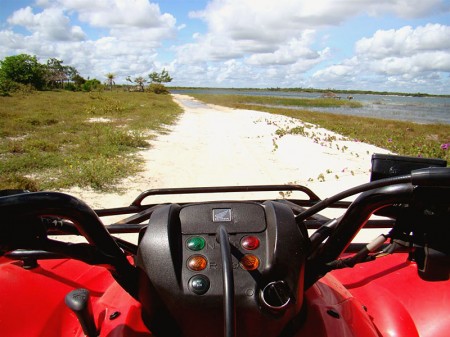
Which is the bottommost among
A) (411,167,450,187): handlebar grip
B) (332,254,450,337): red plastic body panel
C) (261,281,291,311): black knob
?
(332,254,450,337): red plastic body panel

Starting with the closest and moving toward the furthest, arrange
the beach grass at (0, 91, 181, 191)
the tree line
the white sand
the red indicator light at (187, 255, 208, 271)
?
1. the red indicator light at (187, 255, 208, 271)
2. the beach grass at (0, 91, 181, 191)
3. the white sand
4. the tree line

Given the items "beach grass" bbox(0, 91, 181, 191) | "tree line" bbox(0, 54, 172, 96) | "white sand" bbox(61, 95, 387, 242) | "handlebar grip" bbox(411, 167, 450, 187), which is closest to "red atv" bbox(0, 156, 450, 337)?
"handlebar grip" bbox(411, 167, 450, 187)

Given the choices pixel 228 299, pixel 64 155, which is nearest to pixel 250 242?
pixel 228 299

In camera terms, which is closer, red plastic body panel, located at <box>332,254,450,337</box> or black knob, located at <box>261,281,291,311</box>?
black knob, located at <box>261,281,291,311</box>

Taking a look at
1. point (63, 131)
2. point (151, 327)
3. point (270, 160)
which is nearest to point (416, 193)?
point (151, 327)

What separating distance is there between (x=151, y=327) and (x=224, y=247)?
390mm

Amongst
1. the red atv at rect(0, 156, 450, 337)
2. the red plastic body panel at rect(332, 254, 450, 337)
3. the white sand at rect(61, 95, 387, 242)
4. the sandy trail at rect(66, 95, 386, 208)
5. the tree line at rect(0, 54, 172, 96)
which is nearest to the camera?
the red atv at rect(0, 156, 450, 337)

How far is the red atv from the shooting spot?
0.95m

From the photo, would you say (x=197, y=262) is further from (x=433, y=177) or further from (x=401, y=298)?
(x=401, y=298)

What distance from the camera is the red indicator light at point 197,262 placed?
106cm

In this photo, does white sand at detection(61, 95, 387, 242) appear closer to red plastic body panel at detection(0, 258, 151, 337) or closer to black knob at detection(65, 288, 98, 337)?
red plastic body panel at detection(0, 258, 151, 337)

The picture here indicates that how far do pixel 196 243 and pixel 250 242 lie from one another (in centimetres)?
16

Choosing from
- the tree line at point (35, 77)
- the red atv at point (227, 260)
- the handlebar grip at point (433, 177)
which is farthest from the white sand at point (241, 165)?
the tree line at point (35, 77)

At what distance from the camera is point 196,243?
1115 millimetres
